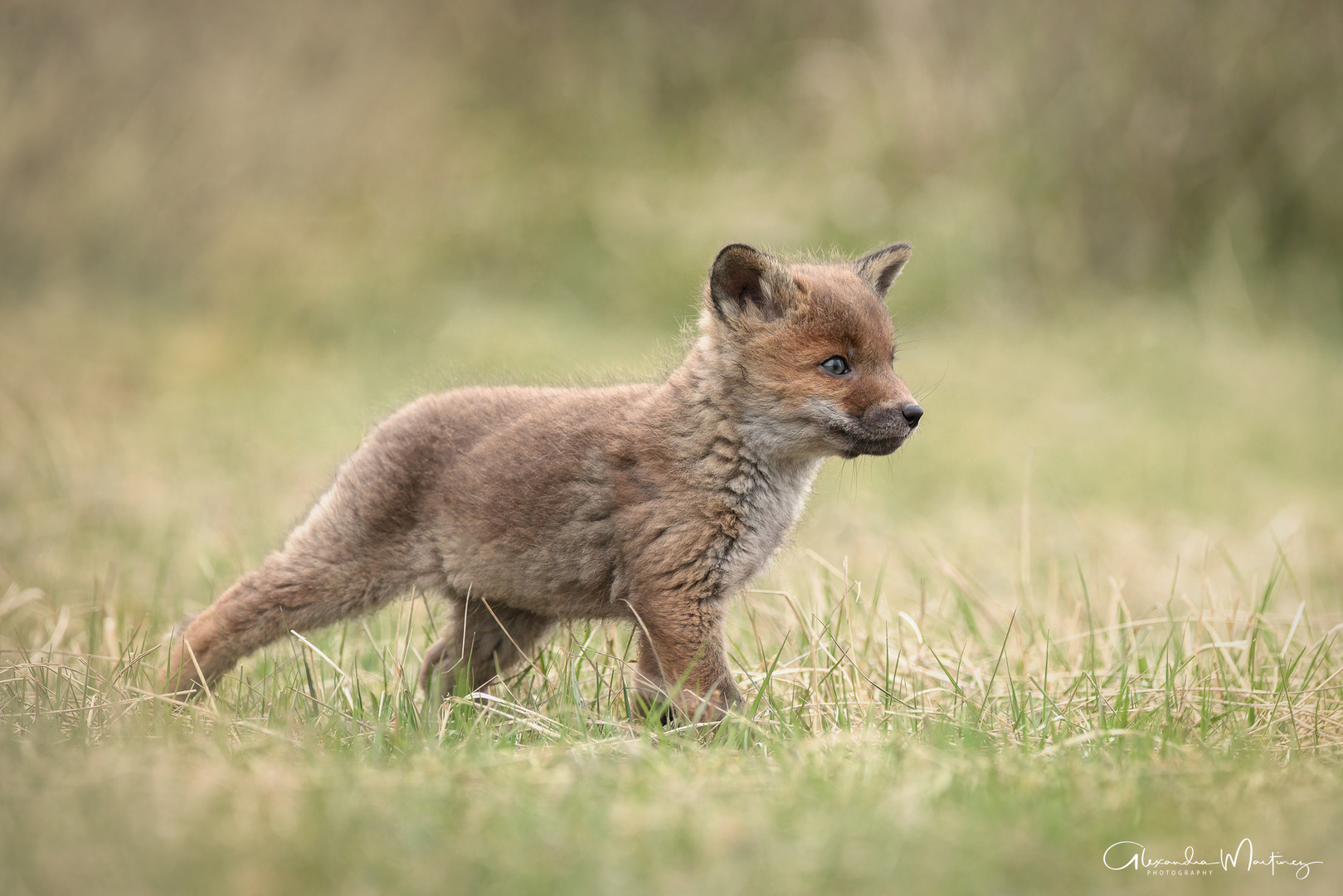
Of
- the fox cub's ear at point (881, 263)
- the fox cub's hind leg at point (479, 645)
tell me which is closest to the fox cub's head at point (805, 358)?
the fox cub's ear at point (881, 263)

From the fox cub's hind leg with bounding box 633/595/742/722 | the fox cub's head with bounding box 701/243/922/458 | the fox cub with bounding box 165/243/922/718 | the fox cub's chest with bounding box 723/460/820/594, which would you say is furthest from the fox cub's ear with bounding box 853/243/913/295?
the fox cub's hind leg with bounding box 633/595/742/722

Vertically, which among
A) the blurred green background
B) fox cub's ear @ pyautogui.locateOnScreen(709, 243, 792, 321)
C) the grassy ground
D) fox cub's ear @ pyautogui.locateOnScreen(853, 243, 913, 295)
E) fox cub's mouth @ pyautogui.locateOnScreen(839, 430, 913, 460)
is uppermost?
the blurred green background

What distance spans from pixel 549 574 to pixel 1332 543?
5.46m

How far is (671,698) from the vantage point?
13.1ft

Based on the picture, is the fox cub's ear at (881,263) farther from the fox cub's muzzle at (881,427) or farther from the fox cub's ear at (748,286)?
the fox cub's muzzle at (881,427)

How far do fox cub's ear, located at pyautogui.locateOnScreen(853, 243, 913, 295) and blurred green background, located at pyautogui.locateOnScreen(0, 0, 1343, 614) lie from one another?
186 inches

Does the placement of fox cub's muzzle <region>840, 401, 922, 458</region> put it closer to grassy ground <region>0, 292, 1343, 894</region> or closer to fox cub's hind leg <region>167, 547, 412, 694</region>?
grassy ground <region>0, 292, 1343, 894</region>

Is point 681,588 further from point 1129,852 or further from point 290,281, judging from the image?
point 290,281

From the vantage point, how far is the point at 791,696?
15.0 ft

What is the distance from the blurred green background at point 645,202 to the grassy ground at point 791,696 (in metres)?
0.35

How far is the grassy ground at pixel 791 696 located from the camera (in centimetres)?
269

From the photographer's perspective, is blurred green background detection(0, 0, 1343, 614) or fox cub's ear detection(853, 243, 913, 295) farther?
blurred green background detection(0, 0, 1343, 614)

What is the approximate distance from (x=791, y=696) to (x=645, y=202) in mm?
9377

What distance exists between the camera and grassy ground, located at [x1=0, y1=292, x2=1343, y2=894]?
269cm
